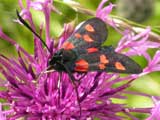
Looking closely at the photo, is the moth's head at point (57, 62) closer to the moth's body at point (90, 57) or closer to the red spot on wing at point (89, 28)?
the moth's body at point (90, 57)

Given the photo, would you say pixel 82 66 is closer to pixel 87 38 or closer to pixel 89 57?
pixel 89 57

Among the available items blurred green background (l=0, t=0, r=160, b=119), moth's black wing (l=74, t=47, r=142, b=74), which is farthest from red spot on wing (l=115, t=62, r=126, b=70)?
blurred green background (l=0, t=0, r=160, b=119)

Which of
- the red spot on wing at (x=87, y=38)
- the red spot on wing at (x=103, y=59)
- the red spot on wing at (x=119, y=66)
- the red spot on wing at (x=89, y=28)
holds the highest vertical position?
the red spot on wing at (x=89, y=28)

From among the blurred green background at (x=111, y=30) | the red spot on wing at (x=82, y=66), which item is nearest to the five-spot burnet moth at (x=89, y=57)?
the red spot on wing at (x=82, y=66)

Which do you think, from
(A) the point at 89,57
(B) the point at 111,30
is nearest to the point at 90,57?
(A) the point at 89,57

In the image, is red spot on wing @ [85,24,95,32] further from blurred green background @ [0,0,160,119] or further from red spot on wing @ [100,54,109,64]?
blurred green background @ [0,0,160,119]

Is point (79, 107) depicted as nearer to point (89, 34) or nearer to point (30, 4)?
point (89, 34)

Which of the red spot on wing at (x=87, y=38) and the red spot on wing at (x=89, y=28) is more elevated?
the red spot on wing at (x=89, y=28)

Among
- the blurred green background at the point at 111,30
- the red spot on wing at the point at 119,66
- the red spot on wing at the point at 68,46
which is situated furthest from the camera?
the blurred green background at the point at 111,30
